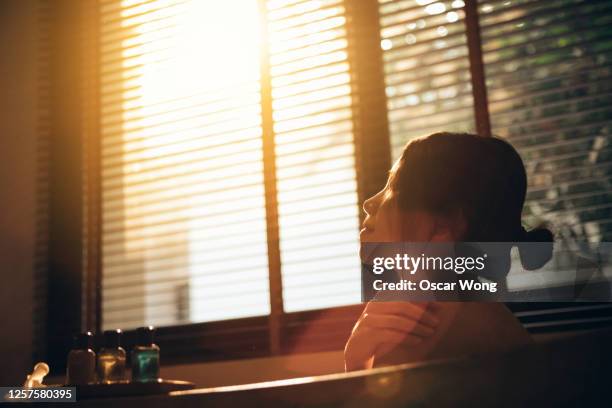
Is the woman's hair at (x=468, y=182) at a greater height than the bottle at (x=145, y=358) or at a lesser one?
greater

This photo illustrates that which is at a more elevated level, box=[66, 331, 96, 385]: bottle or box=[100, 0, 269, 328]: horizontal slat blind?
box=[100, 0, 269, 328]: horizontal slat blind

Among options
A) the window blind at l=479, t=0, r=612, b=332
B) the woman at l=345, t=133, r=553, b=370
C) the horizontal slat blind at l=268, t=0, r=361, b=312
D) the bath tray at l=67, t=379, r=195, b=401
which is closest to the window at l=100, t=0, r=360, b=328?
the horizontal slat blind at l=268, t=0, r=361, b=312

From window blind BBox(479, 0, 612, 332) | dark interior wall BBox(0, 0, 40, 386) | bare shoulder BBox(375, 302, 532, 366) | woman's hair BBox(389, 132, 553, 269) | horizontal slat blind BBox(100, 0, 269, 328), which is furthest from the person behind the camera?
dark interior wall BBox(0, 0, 40, 386)

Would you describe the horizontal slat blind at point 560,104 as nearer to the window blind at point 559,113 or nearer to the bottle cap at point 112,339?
the window blind at point 559,113

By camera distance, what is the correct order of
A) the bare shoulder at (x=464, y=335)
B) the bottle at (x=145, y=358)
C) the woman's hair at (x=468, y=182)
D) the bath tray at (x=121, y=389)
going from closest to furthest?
the bare shoulder at (x=464, y=335) < the woman's hair at (x=468, y=182) < the bath tray at (x=121, y=389) < the bottle at (x=145, y=358)

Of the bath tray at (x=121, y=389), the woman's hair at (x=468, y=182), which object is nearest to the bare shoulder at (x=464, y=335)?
the woman's hair at (x=468, y=182)

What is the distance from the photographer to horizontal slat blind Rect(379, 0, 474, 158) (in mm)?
1817

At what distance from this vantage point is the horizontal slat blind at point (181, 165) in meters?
2.02

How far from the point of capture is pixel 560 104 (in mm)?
1675

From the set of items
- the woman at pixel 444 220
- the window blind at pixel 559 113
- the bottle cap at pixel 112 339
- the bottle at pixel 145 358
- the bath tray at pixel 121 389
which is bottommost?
the bath tray at pixel 121 389

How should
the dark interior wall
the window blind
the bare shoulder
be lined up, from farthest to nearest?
the dark interior wall
the window blind
the bare shoulder

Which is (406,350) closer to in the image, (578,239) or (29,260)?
(578,239)

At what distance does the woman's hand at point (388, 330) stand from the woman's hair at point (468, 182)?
0.52 ft

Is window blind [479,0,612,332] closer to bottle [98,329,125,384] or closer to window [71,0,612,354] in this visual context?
window [71,0,612,354]
